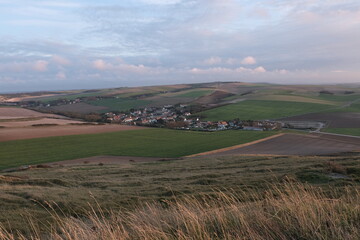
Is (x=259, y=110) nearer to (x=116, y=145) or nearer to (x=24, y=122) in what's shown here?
(x=116, y=145)

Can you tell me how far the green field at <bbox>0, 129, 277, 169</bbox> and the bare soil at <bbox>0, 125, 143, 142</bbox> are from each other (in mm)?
3138

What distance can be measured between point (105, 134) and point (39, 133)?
1251cm

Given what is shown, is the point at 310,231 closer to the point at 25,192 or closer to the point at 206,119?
the point at 25,192

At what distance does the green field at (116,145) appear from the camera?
124 feet

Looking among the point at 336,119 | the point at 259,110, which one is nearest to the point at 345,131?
the point at 336,119

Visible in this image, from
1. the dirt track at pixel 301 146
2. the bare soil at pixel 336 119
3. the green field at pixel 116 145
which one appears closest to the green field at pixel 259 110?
the bare soil at pixel 336 119

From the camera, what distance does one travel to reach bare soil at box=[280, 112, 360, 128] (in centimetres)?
6391

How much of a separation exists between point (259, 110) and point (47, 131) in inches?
2563

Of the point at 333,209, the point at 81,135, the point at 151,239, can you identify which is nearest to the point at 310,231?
the point at 333,209

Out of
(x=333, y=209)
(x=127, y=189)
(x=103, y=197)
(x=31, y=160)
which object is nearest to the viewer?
(x=333, y=209)

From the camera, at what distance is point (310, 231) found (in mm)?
4016

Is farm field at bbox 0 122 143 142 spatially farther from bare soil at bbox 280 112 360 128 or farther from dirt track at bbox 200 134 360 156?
bare soil at bbox 280 112 360 128

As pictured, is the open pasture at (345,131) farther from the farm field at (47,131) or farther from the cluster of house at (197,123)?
the farm field at (47,131)

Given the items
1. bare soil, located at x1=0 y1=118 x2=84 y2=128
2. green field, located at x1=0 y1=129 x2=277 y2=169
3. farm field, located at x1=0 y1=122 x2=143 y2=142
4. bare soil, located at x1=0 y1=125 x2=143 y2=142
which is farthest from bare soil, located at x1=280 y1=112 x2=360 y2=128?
bare soil, located at x1=0 y1=118 x2=84 y2=128
